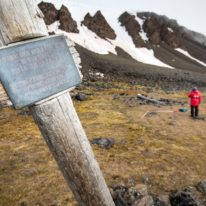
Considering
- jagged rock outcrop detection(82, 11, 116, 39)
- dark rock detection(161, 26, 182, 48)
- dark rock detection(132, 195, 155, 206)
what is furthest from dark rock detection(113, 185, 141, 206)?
dark rock detection(161, 26, 182, 48)

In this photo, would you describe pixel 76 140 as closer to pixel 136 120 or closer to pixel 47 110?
pixel 47 110

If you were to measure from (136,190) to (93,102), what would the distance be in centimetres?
1890

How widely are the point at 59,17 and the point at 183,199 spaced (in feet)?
344

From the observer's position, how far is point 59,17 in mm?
105250

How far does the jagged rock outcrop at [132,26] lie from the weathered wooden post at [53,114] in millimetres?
121473

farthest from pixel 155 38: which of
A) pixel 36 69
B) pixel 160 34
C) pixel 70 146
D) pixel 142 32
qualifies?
pixel 36 69

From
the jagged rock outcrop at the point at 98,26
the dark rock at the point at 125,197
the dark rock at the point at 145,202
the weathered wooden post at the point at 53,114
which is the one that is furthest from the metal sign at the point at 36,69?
the jagged rock outcrop at the point at 98,26

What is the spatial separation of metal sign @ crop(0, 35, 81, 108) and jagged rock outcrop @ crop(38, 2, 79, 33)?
4059 inches

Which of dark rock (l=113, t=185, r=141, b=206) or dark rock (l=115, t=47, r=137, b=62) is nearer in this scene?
dark rock (l=113, t=185, r=141, b=206)

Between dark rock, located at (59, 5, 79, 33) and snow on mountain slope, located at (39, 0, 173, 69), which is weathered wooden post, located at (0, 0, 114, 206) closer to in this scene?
snow on mountain slope, located at (39, 0, 173, 69)

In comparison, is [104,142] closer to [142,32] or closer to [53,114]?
[53,114]

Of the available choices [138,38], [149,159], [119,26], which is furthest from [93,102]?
[119,26]

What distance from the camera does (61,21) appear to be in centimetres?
10481

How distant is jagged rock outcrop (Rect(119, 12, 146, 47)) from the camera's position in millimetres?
123919
